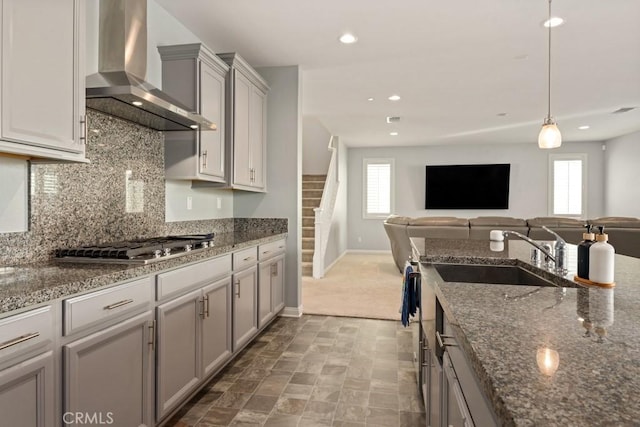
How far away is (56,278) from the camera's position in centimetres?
141

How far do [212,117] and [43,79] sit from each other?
1.48m

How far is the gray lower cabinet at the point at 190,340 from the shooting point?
1884 mm

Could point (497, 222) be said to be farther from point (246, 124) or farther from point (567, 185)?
point (567, 185)

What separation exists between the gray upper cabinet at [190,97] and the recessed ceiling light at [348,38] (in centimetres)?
111

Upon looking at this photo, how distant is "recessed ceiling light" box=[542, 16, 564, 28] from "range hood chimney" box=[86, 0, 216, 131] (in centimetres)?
280

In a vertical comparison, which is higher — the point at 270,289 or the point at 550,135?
the point at 550,135

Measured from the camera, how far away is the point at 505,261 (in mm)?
2018

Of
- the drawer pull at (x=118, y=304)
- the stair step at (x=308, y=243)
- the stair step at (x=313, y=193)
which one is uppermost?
the stair step at (x=313, y=193)

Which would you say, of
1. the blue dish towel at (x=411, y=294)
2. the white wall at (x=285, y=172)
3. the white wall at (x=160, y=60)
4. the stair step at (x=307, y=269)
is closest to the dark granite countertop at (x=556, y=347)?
the blue dish towel at (x=411, y=294)

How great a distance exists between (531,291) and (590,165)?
359 inches

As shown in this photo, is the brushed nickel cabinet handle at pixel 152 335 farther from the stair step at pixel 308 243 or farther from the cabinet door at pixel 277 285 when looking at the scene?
the stair step at pixel 308 243

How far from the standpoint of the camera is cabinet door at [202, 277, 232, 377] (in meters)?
2.29

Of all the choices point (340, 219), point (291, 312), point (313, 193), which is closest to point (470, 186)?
point (340, 219)

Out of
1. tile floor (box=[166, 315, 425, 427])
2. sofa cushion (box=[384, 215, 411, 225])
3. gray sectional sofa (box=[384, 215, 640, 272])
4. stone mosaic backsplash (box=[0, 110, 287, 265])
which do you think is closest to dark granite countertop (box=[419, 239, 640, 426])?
tile floor (box=[166, 315, 425, 427])
